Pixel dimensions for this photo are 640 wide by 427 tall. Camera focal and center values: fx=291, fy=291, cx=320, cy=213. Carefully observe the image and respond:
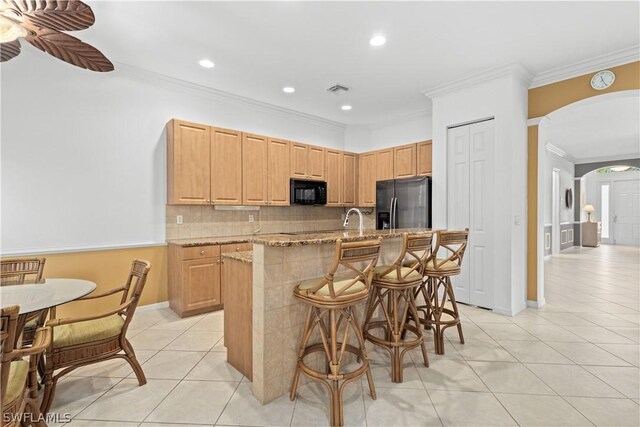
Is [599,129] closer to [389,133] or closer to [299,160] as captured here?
[389,133]

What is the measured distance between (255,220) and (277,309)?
2961 mm

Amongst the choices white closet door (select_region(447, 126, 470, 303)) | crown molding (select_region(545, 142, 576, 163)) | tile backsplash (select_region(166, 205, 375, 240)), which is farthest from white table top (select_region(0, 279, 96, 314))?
crown molding (select_region(545, 142, 576, 163))

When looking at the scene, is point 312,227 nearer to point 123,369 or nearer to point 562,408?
point 123,369

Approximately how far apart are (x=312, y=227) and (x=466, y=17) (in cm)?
388

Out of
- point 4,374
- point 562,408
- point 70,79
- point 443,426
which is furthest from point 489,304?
point 70,79

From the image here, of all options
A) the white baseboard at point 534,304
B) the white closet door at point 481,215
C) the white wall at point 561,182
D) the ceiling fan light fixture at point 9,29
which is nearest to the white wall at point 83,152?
the ceiling fan light fixture at point 9,29

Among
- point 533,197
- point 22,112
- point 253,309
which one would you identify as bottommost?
point 253,309

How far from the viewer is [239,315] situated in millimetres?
2342

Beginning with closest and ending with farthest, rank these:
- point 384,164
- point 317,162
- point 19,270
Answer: point 19,270 → point 317,162 → point 384,164

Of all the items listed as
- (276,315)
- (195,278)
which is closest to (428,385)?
(276,315)

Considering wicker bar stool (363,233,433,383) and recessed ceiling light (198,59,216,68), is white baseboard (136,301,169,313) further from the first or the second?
recessed ceiling light (198,59,216,68)

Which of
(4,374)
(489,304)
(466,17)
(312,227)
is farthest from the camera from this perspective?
(312,227)

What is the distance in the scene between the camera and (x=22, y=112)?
305 cm

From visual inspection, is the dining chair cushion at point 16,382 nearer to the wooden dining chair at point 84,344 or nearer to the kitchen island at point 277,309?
the wooden dining chair at point 84,344
